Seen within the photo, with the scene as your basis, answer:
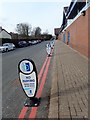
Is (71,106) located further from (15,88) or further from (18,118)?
(15,88)

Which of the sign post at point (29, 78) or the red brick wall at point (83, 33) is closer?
the sign post at point (29, 78)

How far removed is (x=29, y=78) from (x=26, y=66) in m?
0.34

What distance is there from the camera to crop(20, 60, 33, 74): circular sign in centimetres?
521

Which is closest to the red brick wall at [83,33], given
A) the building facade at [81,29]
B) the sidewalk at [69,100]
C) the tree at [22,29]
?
the building facade at [81,29]

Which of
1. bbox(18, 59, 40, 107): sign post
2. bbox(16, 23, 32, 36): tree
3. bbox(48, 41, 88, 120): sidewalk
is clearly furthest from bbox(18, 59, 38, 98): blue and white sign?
bbox(16, 23, 32, 36): tree

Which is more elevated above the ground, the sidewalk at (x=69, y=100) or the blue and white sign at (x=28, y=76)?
the blue and white sign at (x=28, y=76)

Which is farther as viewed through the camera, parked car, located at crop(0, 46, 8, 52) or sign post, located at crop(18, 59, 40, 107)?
parked car, located at crop(0, 46, 8, 52)

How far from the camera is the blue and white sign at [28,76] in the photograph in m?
5.24

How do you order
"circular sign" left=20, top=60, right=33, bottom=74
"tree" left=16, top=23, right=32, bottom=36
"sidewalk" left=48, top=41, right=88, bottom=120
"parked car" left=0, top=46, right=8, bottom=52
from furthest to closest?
"tree" left=16, top=23, right=32, bottom=36, "parked car" left=0, top=46, right=8, bottom=52, "circular sign" left=20, top=60, right=33, bottom=74, "sidewalk" left=48, top=41, right=88, bottom=120

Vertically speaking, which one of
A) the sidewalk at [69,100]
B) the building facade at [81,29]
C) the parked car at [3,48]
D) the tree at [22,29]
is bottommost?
the sidewalk at [69,100]

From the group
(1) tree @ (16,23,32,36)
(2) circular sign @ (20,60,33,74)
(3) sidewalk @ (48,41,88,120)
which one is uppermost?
(1) tree @ (16,23,32,36)

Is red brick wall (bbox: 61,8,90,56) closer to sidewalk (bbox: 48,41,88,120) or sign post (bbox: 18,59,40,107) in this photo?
sidewalk (bbox: 48,41,88,120)

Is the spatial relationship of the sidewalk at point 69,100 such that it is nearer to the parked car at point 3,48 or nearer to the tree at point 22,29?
the parked car at point 3,48

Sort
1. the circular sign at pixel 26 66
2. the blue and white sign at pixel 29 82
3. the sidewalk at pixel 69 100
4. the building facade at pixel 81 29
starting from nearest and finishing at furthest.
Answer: the sidewalk at pixel 69 100, the circular sign at pixel 26 66, the blue and white sign at pixel 29 82, the building facade at pixel 81 29
